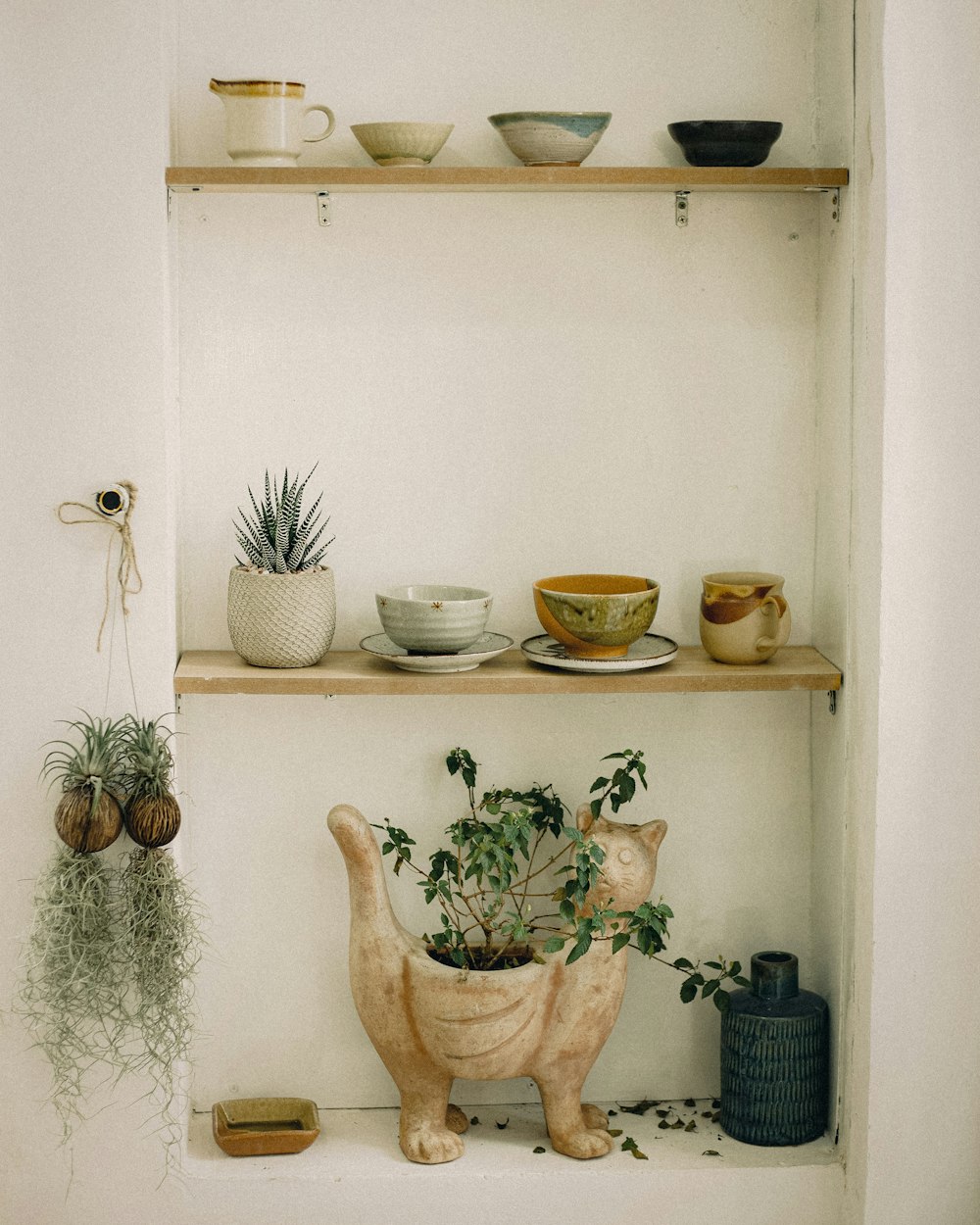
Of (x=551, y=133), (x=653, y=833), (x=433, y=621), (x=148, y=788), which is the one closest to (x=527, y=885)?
(x=653, y=833)

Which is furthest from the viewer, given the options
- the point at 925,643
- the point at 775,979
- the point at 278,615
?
the point at 775,979

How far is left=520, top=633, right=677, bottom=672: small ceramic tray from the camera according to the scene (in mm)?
2068

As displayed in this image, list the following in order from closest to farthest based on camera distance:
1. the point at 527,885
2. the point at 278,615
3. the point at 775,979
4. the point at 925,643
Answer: the point at 925,643 < the point at 278,615 < the point at 775,979 < the point at 527,885

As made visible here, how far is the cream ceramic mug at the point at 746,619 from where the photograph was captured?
211cm

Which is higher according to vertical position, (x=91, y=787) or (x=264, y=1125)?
(x=91, y=787)

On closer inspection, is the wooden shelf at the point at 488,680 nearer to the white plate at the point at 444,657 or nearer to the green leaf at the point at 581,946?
the white plate at the point at 444,657

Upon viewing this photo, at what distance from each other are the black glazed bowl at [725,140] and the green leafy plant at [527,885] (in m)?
0.89

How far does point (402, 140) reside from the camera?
202 centimetres

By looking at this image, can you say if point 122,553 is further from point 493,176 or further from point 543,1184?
point 543,1184

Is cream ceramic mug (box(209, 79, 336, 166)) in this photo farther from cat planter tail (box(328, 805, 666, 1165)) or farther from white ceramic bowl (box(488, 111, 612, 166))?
cat planter tail (box(328, 805, 666, 1165))

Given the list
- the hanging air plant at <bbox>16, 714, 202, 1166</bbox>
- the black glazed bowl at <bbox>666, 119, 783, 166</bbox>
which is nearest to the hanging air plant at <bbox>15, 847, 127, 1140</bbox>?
the hanging air plant at <bbox>16, 714, 202, 1166</bbox>

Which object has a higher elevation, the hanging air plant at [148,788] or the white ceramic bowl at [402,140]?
the white ceramic bowl at [402,140]

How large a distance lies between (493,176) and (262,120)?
0.34 m

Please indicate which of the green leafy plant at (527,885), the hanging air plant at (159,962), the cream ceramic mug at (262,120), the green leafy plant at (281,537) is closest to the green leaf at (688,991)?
the green leafy plant at (527,885)
